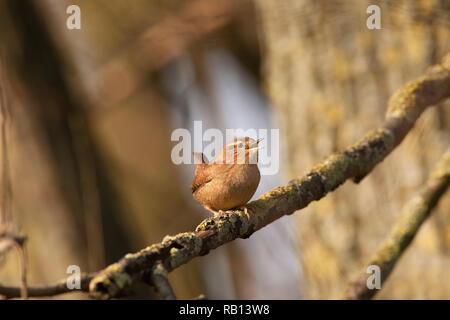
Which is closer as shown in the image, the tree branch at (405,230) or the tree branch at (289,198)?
the tree branch at (289,198)

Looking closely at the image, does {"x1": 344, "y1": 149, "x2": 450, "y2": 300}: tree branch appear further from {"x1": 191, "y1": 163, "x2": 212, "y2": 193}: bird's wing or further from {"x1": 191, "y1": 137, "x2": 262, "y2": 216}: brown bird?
{"x1": 191, "y1": 163, "x2": 212, "y2": 193}: bird's wing

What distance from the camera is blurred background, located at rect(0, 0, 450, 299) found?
316 cm

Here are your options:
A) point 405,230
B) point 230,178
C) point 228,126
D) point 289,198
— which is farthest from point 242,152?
point 228,126

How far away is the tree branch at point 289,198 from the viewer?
3.63 feet

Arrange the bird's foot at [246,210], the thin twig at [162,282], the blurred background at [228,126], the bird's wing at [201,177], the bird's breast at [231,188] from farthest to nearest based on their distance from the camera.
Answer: the blurred background at [228,126], the bird's wing at [201,177], the bird's breast at [231,188], the bird's foot at [246,210], the thin twig at [162,282]

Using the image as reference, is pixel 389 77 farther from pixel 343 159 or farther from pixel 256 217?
pixel 256 217

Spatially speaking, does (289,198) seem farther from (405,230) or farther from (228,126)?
(228,126)

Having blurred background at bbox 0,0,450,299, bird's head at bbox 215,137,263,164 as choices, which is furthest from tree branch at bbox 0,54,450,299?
blurred background at bbox 0,0,450,299

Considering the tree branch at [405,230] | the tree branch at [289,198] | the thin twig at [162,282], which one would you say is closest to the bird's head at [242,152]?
the tree branch at [289,198]

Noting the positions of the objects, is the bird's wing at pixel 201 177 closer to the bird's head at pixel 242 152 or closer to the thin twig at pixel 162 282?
the bird's head at pixel 242 152

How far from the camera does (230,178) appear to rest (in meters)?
1.77

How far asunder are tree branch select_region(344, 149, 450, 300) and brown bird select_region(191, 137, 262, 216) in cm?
55

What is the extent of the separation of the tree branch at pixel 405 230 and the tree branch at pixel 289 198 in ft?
0.98

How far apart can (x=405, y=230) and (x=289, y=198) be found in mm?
603
